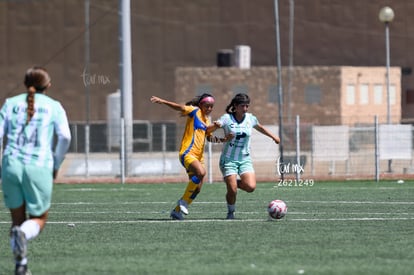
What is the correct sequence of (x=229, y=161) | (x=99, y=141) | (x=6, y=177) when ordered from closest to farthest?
(x=6, y=177), (x=229, y=161), (x=99, y=141)

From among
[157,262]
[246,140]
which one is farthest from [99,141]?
[157,262]

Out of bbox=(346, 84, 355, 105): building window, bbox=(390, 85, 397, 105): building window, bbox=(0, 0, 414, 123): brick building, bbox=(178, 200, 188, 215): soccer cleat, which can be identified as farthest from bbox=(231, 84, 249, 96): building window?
bbox=(178, 200, 188, 215): soccer cleat

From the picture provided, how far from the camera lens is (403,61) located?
56062 millimetres

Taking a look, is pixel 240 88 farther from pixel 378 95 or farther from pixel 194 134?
pixel 194 134

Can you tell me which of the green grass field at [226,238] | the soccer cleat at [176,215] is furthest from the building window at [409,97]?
the soccer cleat at [176,215]

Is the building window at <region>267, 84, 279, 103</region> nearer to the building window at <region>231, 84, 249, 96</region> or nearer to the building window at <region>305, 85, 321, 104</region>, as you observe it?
the building window at <region>231, 84, 249, 96</region>

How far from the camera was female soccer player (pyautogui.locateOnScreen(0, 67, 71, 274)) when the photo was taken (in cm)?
1056

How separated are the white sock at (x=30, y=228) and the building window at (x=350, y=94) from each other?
4322 cm

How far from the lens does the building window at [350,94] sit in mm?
53062

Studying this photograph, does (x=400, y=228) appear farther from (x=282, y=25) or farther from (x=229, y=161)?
(x=282, y=25)

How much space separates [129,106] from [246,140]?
636 inches

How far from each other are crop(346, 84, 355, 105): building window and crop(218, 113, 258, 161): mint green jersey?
35.9 m

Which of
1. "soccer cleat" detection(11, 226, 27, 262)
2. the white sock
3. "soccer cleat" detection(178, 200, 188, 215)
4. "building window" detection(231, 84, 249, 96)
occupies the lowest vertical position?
"soccer cleat" detection(178, 200, 188, 215)

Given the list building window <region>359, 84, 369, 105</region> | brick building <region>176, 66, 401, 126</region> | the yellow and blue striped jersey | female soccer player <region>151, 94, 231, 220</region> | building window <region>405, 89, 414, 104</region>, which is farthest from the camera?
building window <region>405, 89, 414, 104</region>
